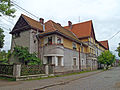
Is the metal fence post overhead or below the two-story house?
below

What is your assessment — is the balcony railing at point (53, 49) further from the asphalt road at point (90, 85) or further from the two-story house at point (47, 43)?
the asphalt road at point (90, 85)

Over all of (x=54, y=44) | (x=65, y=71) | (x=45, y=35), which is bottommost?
(x=65, y=71)

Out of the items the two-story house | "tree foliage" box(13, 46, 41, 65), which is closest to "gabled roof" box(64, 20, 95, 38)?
the two-story house

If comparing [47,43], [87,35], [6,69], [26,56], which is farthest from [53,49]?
[87,35]

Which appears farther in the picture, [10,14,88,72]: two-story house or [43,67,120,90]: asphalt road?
[10,14,88,72]: two-story house

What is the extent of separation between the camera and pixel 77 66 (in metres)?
22.7

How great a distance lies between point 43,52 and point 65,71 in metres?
4.47

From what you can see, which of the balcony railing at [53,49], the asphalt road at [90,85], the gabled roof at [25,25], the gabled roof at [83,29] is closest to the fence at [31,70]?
the balcony railing at [53,49]

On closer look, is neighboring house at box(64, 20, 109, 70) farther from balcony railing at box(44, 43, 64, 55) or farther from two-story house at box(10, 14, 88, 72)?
balcony railing at box(44, 43, 64, 55)

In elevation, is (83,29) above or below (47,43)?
above

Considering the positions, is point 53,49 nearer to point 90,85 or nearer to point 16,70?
point 16,70

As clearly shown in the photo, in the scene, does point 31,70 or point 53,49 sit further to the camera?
point 53,49

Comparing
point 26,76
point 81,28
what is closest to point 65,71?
point 26,76

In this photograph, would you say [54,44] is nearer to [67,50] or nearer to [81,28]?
[67,50]
